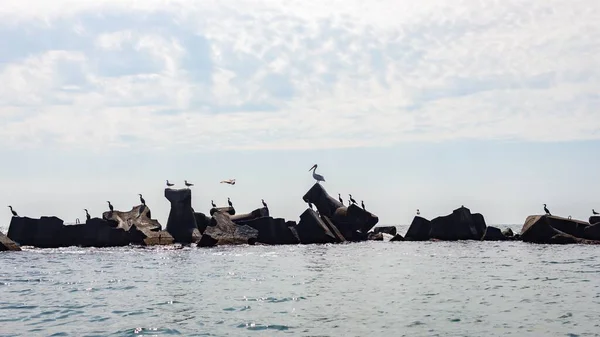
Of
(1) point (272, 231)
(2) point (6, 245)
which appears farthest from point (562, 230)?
(2) point (6, 245)

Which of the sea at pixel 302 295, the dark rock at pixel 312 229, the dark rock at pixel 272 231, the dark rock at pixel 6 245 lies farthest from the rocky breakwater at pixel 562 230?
the dark rock at pixel 6 245

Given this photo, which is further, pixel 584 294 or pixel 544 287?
pixel 544 287

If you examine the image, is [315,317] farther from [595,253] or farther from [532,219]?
[532,219]

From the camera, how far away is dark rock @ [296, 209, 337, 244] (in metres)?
50.8

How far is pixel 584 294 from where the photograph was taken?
72.2 ft

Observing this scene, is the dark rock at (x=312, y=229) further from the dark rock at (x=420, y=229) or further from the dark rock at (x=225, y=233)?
the dark rock at (x=420, y=229)

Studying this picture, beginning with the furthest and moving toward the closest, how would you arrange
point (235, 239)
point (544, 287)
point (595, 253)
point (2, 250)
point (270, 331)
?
1. point (235, 239)
2. point (2, 250)
3. point (595, 253)
4. point (544, 287)
5. point (270, 331)

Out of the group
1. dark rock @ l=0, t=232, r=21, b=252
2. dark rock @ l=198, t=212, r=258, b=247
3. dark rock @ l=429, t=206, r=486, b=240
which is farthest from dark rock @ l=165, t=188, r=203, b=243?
dark rock @ l=429, t=206, r=486, b=240

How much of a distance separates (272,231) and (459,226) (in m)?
15.0

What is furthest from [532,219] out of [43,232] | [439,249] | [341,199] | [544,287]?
[43,232]

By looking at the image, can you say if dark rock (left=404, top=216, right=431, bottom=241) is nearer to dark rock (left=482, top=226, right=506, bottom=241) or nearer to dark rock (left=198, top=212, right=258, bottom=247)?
dark rock (left=482, top=226, right=506, bottom=241)

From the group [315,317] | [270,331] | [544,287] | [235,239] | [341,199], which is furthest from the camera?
[341,199]

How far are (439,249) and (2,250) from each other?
2909 centimetres

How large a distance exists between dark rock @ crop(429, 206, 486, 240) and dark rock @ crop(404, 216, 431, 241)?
66 centimetres
